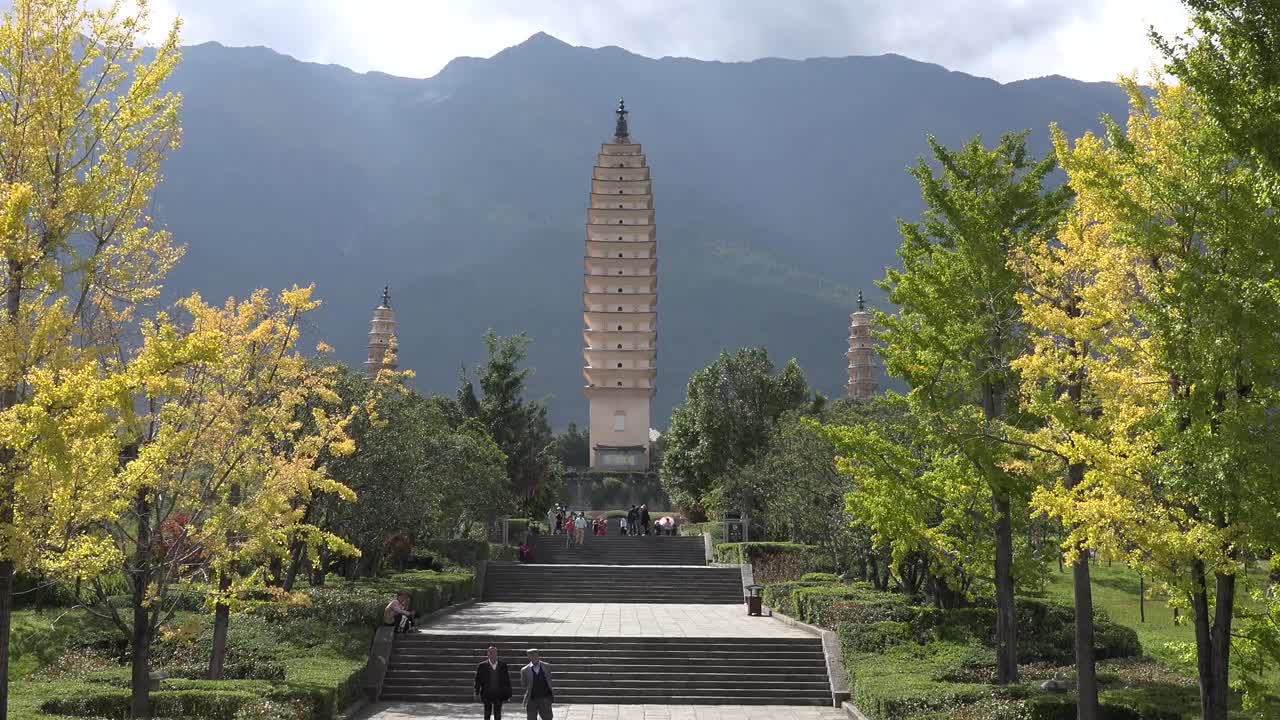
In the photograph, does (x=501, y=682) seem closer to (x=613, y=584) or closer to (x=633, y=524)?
(x=613, y=584)

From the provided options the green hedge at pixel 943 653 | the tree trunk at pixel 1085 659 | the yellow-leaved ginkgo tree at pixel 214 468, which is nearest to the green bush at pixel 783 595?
the green hedge at pixel 943 653

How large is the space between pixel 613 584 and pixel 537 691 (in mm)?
18419

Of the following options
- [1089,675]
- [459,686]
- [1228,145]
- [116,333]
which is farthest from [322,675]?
[1228,145]

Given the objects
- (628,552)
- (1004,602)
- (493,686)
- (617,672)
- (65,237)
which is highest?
(65,237)

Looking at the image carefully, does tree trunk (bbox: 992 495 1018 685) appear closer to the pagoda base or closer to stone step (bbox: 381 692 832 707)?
stone step (bbox: 381 692 832 707)

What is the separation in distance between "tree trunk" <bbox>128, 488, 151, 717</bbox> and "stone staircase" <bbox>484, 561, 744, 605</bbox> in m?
18.7

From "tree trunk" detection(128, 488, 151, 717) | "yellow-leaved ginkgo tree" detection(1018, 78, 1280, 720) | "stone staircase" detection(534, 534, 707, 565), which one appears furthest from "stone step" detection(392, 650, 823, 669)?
"stone staircase" detection(534, 534, 707, 565)

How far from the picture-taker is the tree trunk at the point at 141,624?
11125mm

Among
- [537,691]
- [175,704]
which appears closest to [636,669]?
[537,691]

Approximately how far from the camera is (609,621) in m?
23.2

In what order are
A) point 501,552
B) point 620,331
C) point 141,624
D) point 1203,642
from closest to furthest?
point 1203,642
point 141,624
point 501,552
point 620,331

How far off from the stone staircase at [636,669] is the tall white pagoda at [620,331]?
151 feet

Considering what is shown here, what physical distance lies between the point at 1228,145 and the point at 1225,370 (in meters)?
2.62

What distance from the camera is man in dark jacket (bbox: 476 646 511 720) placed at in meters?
13.2
